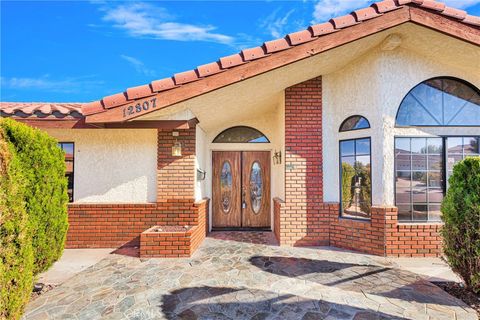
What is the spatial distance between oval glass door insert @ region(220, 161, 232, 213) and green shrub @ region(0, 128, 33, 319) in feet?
17.9

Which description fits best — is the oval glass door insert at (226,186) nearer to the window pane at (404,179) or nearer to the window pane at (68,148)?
the window pane at (68,148)

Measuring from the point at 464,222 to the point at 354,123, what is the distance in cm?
293

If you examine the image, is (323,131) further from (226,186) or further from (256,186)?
(226,186)

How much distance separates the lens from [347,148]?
592cm

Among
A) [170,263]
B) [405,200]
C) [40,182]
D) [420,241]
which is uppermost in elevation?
[40,182]

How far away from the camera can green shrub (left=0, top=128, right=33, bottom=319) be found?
2.59 metres

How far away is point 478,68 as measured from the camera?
526 cm

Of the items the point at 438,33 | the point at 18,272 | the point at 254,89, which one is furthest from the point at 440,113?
the point at 18,272

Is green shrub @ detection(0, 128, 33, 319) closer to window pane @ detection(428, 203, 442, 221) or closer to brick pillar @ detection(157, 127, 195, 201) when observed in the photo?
brick pillar @ detection(157, 127, 195, 201)

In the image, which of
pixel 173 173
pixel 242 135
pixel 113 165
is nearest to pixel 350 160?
pixel 242 135

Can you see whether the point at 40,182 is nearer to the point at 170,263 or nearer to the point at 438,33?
the point at 170,263

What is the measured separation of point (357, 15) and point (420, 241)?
4.88m

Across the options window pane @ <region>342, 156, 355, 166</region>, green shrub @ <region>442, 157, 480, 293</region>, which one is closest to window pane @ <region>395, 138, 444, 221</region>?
window pane @ <region>342, 156, 355, 166</region>

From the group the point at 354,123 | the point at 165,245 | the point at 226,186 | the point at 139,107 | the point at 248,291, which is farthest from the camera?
the point at 226,186
